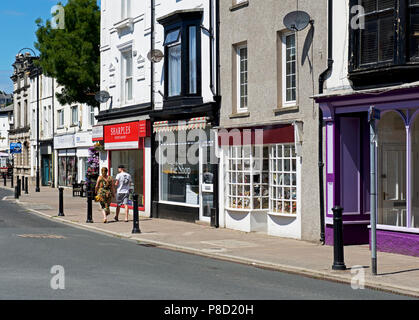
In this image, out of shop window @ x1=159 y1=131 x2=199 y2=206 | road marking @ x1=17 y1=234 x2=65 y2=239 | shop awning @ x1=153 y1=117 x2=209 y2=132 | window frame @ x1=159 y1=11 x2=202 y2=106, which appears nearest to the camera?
road marking @ x1=17 y1=234 x2=65 y2=239

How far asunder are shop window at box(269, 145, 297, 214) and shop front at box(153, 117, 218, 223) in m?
2.66

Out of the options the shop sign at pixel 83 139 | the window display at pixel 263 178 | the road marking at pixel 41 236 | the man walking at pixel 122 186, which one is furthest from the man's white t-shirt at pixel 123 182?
the shop sign at pixel 83 139

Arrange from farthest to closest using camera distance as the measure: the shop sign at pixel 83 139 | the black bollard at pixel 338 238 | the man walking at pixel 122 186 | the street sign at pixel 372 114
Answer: the shop sign at pixel 83 139 → the man walking at pixel 122 186 → the black bollard at pixel 338 238 → the street sign at pixel 372 114

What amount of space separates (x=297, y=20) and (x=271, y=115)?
2789 millimetres

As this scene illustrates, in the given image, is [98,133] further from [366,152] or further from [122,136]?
[366,152]

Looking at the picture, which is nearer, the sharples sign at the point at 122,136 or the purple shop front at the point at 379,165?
the purple shop front at the point at 379,165

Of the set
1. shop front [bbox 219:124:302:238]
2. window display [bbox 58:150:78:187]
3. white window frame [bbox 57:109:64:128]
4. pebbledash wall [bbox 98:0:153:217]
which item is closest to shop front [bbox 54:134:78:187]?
window display [bbox 58:150:78:187]

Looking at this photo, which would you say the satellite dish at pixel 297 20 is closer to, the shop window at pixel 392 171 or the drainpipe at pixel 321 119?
the drainpipe at pixel 321 119

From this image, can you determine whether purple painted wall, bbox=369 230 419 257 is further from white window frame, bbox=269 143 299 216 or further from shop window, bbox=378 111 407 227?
white window frame, bbox=269 143 299 216

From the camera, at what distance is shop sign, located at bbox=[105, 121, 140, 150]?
23672 millimetres

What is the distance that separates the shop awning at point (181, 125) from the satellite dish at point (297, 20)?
16.6 feet

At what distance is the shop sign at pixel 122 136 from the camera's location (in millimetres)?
23672

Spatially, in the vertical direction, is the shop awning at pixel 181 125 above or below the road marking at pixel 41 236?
above
